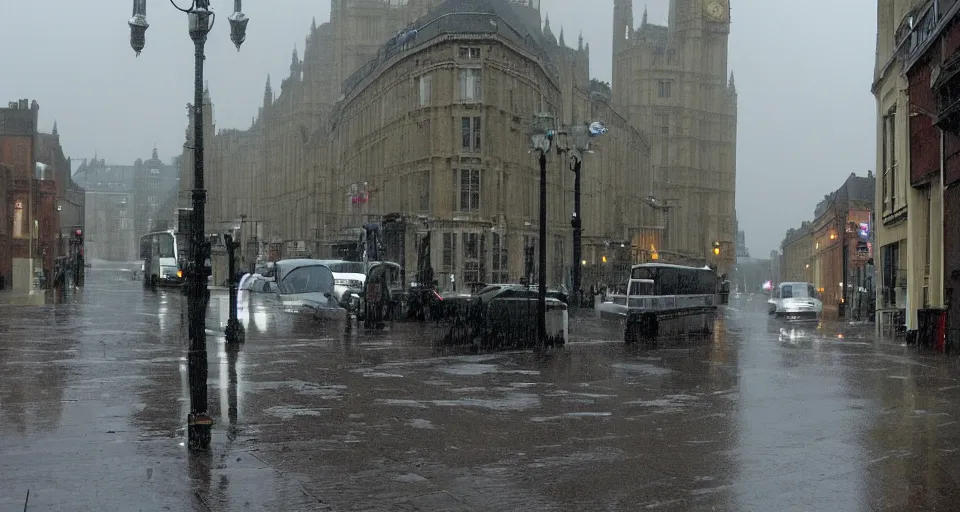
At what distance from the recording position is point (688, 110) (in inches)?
5217

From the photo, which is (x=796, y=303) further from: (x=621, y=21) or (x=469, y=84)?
(x=621, y=21)

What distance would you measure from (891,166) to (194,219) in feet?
99.6

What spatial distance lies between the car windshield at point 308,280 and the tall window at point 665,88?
10008 cm

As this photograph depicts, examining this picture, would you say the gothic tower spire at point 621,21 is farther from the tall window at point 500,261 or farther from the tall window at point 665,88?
the tall window at point 500,261

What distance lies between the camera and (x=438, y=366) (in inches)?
776

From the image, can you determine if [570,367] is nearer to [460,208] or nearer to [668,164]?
[460,208]

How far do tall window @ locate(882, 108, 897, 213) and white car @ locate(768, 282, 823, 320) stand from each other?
39.7 ft

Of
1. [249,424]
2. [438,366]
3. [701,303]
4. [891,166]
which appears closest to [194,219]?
[249,424]

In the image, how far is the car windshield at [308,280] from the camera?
38.8 m

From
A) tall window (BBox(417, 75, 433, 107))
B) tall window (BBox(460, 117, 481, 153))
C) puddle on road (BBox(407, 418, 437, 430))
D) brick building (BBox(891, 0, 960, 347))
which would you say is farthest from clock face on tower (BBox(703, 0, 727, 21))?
puddle on road (BBox(407, 418, 437, 430))

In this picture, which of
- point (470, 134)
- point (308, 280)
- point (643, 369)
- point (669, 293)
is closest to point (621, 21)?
point (470, 134)

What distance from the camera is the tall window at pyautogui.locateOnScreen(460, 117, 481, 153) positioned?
60.0m

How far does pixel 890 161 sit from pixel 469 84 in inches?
1158

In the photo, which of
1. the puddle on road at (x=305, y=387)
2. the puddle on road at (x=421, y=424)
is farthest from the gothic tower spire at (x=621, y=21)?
the puddle on road at (x=421, y=424)
